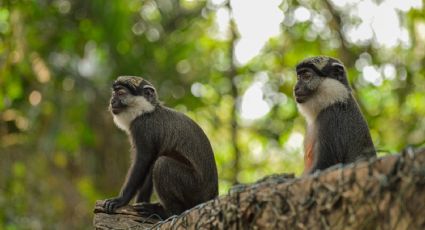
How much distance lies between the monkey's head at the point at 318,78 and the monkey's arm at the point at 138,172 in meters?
1.60

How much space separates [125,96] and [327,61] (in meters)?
2.24

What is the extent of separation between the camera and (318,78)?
25.4ft

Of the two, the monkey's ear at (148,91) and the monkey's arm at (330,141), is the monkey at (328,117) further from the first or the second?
the monkey's ear at (148,91)

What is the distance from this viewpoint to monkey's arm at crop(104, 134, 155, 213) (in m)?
7.88

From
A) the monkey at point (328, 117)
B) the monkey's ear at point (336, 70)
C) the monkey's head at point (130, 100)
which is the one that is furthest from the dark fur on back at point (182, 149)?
the monkey's ear at point (336, 70)

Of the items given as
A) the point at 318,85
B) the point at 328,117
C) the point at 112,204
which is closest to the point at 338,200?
the point at 328,117

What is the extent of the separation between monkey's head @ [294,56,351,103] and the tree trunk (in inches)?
98.5

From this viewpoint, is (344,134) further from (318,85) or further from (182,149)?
(182,149)

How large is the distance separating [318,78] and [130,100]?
2080 millimetres

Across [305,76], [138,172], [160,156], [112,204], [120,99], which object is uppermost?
[120,99]

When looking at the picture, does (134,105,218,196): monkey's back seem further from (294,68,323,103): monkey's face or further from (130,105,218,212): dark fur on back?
(294,68,323,103): monkey's face

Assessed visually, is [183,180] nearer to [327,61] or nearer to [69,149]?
[327,61]

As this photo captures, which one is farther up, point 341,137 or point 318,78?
point 318,78

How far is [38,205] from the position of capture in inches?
602
